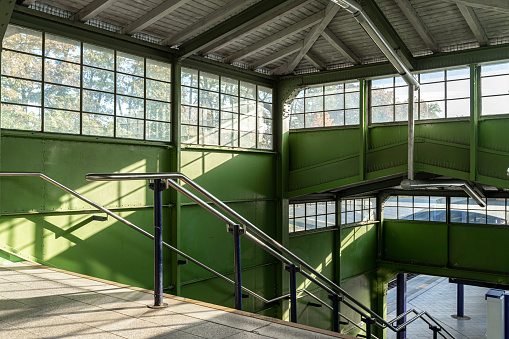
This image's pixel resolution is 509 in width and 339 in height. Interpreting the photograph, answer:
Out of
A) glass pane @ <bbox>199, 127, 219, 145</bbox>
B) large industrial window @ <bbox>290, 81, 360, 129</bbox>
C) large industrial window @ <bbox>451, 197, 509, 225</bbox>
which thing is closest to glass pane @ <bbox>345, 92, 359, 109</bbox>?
large industrial window @ <bbox>290, 81, 360, 129</bbox>

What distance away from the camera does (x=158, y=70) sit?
9.71 meters

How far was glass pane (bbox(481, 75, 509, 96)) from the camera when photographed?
10523 millimetres

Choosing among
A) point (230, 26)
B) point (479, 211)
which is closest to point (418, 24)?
point (230, 26)

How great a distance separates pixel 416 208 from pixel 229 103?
27.8ft

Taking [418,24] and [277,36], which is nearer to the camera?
[418,24]

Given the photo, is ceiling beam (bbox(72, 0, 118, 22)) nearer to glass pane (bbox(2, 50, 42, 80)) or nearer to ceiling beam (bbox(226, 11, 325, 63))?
glass pane (bbox(2, 50, 42, 80))

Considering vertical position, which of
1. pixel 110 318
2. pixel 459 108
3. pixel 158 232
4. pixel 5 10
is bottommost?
pixel 110 318

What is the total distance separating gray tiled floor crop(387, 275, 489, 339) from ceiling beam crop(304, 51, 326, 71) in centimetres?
1065

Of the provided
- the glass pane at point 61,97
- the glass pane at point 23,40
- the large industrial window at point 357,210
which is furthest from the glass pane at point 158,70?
the large industrial window at point 357,210

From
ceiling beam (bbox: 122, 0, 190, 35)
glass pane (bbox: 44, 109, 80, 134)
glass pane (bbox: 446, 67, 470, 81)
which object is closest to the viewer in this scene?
glass pane (bbox: 44, 109, 80, 134)

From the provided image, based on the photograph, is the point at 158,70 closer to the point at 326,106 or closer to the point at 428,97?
the point at 326,106

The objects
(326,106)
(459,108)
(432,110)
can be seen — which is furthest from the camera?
(326,106)

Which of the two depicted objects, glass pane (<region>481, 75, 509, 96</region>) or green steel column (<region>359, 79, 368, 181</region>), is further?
green steel column (<region>359, 79, 368, 181</region>)

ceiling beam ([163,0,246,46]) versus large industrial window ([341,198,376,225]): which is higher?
ceiling beam ([163,0,246,46])
